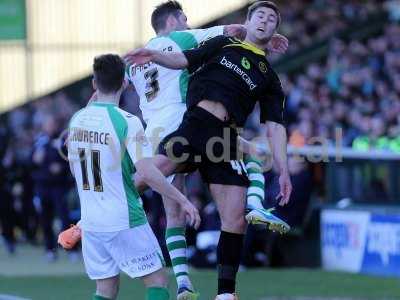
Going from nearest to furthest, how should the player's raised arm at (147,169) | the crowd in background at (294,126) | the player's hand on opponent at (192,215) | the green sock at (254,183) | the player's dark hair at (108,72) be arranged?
the player's hand on opponent at (192,215), the player's raised arm at (147,169), the player's dark hair at (108,72), the green sock at (254,183), the crowd in background at (294,126)

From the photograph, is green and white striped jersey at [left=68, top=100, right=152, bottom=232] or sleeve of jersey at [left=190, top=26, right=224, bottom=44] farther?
sleeve of jersey at [left=190, top=26, right=224, bottom=44]

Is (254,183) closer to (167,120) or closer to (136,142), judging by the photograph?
(167,120)

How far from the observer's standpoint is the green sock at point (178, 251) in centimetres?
1054

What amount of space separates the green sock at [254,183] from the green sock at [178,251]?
0.70 metres

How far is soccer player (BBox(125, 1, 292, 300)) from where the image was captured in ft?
32.8

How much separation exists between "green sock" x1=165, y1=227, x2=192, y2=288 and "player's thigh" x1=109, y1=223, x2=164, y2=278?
1667 mm

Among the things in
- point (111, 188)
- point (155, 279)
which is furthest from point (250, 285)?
point (111, 188)

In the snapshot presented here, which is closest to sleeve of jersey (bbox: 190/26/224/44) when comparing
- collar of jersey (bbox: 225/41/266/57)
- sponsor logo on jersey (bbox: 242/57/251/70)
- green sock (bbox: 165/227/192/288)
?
collar of jersey (bbox: 225/41/266/57)

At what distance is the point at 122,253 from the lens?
28.9 feet

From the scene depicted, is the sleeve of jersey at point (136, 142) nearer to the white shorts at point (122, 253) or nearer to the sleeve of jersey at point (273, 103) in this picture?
the white shorts at point (122, 253)

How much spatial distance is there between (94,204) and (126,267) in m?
0.48

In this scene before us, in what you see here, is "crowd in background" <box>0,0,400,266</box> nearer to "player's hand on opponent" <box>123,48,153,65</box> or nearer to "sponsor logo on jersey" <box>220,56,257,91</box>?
"sponsor logo on jersey" <box>220,56,257,91</box>

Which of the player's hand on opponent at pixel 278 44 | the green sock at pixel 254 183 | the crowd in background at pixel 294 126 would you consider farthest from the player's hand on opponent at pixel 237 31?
the crowd in background at pixel 294 126

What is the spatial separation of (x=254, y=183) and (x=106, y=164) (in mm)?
2096
